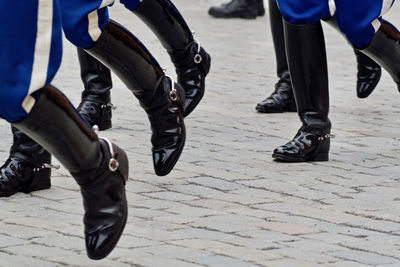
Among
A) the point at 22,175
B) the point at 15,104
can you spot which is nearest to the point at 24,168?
the point at 22,175

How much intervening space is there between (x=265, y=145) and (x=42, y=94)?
2239 millimetres

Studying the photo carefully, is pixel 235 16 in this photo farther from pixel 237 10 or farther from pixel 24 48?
pixel 24 48

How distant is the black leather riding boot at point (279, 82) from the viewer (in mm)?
5883

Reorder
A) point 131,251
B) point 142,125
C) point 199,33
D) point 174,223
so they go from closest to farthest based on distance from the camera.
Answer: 1. point 131,251
2. point 174,223
3. point 142,125
4. point 199,33

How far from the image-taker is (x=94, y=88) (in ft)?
17.6

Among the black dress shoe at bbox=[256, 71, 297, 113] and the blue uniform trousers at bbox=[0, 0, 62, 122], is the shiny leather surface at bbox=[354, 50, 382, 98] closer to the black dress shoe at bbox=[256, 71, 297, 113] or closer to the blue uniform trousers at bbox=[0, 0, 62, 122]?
the black dress shoe at bbox=[256, 71, 297, 113]

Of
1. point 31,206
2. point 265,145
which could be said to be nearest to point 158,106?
point 31,206

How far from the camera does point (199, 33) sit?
9.09 metres

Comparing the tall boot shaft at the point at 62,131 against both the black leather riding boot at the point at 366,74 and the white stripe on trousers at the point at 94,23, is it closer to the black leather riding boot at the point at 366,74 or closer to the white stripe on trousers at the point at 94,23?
the white stripe on trousers at the point at 94,23

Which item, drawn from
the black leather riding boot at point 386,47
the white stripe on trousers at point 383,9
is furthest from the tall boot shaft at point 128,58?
the black leather riding boot at point 386,47

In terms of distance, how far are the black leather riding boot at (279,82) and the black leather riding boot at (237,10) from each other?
4.25m

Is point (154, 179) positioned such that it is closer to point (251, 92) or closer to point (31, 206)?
point (31, 206)

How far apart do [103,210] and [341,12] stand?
1.76 meters

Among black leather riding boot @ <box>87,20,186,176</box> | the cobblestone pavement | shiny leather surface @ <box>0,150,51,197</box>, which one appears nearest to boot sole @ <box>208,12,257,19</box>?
the cobblestone pavement
